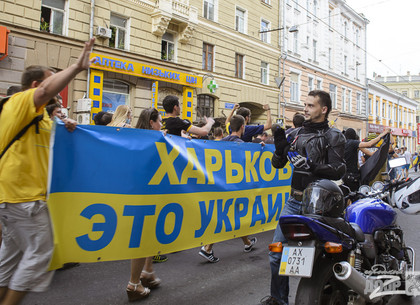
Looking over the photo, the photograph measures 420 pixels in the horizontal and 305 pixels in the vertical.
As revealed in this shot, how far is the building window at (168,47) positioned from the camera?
1653 cm

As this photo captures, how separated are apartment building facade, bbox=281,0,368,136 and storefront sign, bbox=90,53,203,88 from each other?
751 cm

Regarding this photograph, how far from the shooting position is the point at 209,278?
4113mm

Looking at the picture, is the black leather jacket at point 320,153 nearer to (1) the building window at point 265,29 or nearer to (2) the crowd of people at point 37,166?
(2) the crowd of people at point 37,166

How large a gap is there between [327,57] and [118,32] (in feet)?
69.6

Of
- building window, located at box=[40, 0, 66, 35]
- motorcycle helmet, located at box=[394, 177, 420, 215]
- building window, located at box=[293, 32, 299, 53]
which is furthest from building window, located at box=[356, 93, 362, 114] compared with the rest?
motorcycle helmet, located at box=[394, 177, 420, 215]

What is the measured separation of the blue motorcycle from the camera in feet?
7.89

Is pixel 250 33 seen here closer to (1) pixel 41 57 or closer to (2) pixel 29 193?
(1) pixel 41 57

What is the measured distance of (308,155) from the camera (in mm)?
2979

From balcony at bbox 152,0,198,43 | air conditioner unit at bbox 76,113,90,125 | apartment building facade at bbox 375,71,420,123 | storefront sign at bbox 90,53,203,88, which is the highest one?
apartment building facade at bbox 375,71,420,123

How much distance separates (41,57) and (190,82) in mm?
6888

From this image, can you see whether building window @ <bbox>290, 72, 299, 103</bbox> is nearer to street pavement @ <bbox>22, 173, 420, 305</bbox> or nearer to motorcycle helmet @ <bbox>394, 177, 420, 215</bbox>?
street pavement @ <bbox>22, 173, 420, 305</bbox>

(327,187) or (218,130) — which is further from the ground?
(218,130)

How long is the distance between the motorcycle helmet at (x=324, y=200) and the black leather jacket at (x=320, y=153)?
7.8 inches

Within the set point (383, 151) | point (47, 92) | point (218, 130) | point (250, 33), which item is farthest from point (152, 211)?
point (250, 33)
